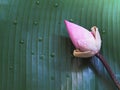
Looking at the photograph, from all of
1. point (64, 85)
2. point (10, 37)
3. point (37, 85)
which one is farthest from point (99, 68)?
point (10, 37)

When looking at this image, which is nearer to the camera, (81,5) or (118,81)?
(118,81)

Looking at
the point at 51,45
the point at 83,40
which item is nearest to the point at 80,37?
the point at 83,40

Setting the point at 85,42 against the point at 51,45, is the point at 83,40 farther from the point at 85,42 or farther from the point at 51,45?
the point at 51,45

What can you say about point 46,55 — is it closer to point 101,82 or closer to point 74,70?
point 74,70
